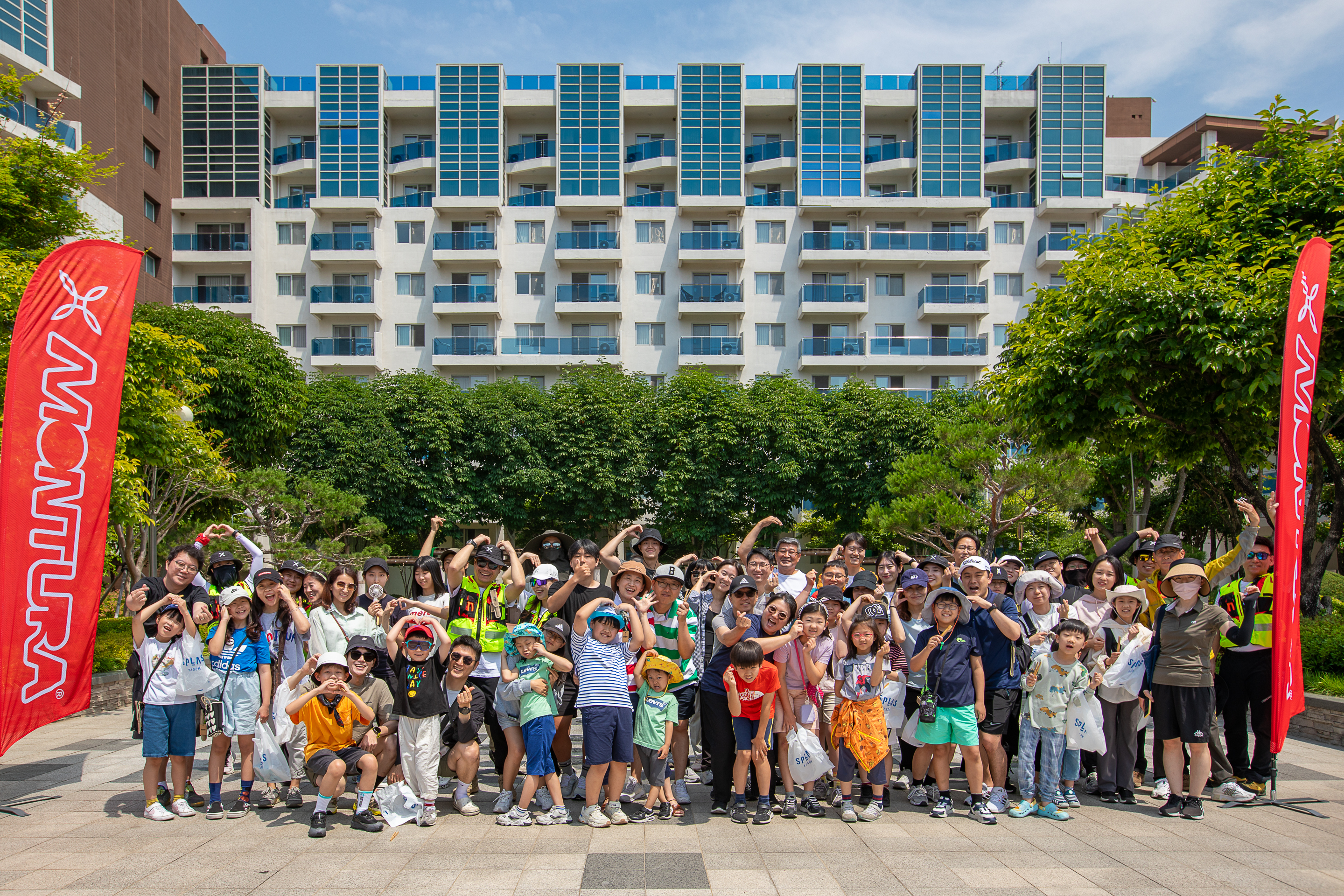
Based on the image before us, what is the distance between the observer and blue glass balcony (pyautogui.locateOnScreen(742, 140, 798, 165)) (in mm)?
38312

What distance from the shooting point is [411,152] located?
127 feet

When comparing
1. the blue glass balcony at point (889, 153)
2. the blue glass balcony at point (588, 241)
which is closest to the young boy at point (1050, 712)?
the blue glass balcony at point (588, 241)

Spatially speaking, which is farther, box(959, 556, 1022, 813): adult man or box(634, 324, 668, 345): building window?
box(634, 324, 668, 345): building window

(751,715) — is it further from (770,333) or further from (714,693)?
(770,333)

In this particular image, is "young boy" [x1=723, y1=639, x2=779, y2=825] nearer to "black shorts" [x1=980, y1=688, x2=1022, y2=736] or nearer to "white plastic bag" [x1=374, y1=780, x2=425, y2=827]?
"black shorts" [x1=980, y1=688, x2=1022, y2=736]

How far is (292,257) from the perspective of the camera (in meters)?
37.8

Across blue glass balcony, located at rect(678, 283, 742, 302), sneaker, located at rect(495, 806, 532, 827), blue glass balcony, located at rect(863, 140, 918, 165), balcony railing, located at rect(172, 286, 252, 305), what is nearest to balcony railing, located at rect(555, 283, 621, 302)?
blue glass balcony, located at rect(678, 283, 742, 302)

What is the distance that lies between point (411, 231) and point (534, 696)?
36.0 meters

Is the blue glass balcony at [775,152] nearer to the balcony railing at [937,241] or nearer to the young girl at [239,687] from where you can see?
the balcony railing at [937,241]

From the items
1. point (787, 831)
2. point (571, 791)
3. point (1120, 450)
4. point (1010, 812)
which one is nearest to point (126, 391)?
point (571, 791)

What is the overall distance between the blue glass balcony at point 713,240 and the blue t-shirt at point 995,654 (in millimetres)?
32674

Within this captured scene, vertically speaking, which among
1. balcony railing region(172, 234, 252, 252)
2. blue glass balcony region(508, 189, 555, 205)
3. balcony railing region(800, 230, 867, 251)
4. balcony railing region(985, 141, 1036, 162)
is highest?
balcony railing region(985, 141, 1036, 162)

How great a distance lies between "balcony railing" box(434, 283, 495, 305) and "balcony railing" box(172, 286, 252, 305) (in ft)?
29.2

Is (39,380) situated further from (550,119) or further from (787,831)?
(550,119)
